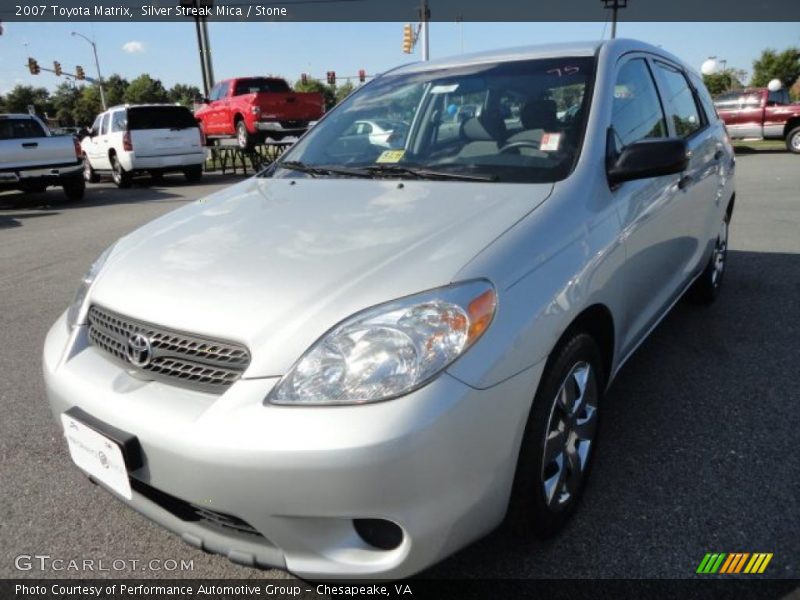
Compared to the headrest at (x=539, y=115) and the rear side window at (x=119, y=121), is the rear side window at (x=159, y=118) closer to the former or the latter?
the rear side window at (x=119, y=121)

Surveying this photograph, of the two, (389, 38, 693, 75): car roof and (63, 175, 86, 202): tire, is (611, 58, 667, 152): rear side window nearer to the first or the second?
(389, 38, 693, 75): car roof

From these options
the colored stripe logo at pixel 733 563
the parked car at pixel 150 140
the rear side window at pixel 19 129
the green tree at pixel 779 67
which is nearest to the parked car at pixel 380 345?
the colored stripe logo at pixel 733 563

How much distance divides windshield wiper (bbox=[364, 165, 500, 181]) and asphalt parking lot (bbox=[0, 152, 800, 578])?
4.15ft

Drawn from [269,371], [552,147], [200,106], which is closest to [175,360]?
[269,371]

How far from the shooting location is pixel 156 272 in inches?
79.7

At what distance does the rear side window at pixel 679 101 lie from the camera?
3314 mm

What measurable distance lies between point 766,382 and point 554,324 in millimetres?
2065

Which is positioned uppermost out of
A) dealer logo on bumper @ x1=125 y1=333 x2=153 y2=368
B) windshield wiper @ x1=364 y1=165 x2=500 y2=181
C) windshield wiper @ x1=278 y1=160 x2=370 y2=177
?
windshield wiper @ x1=364 y1=165 x2=500 y2=181

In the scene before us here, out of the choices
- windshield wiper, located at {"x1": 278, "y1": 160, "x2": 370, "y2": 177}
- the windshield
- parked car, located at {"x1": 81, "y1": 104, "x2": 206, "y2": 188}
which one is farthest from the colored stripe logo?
parked car, located at {"x1": 81, "y1": 104, "x2": 206, "y2": 188}

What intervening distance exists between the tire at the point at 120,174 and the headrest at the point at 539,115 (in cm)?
1452

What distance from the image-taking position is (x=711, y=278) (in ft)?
14.1

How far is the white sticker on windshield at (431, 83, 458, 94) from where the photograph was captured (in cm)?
304

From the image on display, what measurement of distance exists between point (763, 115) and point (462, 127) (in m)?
19.6

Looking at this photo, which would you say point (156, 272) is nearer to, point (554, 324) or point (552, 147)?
point (554, 324)
